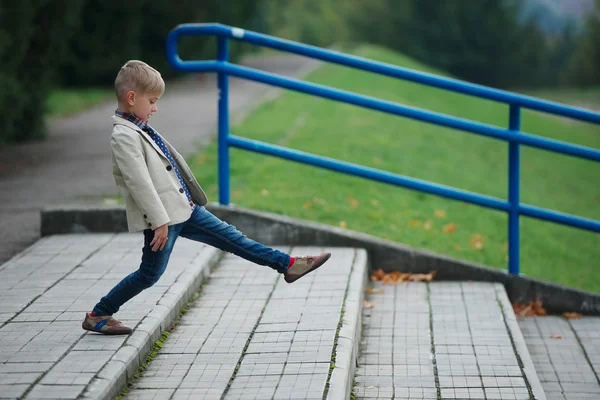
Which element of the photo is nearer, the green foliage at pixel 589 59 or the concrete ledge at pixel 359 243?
the concrete ledge at pixel 359 243

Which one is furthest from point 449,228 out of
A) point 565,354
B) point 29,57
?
point 29,57

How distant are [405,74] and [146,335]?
100 inches

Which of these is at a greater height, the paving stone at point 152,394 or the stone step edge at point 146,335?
the stone step edge at point 146,335

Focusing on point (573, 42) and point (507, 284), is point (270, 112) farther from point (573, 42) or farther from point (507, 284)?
point (573, 42)

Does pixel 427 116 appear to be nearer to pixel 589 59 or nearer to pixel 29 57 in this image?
pixel 29 57

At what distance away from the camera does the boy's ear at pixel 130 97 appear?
157 inches

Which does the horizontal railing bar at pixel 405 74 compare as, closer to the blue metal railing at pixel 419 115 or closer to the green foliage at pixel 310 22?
the blue metal railing at pixel 419 115

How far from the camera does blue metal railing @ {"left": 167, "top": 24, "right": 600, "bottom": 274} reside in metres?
5.74

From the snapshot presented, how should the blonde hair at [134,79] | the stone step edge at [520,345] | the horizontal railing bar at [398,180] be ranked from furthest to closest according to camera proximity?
the horizontal railing bar at [398,180] → the stone step edge at [520,345] → the blonde hair at [134,79]

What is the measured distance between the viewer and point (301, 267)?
456 centimetres

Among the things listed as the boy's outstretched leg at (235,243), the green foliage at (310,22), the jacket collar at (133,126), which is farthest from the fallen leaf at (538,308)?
the green foliage at (310,22)

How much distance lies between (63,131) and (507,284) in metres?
7.91

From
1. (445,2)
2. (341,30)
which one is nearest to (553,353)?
(445,2)

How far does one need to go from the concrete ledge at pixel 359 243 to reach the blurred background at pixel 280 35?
4.09m
